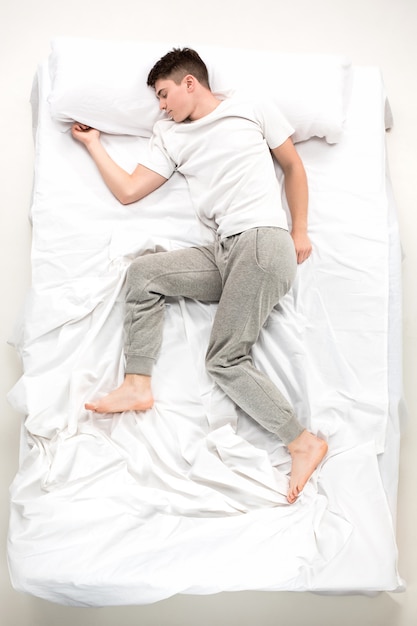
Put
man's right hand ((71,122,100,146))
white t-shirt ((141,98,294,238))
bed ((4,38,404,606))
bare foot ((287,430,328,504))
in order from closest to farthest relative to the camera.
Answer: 1. bed ((4,38,404,606))
2. bare foot ((287,430,328,504))
3. white t-shirt ((141,98,294,238))
4. man's right hand ((71,122,100,146))

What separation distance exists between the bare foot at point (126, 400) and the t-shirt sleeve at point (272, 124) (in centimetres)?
74

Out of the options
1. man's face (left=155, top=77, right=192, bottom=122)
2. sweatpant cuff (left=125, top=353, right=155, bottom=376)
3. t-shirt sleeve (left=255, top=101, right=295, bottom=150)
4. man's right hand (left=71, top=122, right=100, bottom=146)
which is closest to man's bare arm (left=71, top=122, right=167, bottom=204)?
man's right hand (left=71, top=122, right=100, bottom=146)

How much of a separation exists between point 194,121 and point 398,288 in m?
0.70

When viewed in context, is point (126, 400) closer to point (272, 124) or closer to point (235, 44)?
point (272, 124)

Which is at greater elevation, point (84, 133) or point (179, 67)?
point (179, 67)

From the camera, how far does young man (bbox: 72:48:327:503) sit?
5.72ft

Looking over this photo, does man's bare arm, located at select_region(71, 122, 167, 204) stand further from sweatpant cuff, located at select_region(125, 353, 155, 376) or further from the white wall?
sweatpant cuff, located at select_region(125, 353, 155, 376)

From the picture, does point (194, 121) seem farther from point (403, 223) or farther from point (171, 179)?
point (403, 223)

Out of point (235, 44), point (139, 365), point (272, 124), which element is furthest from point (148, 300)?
point (235, 44)

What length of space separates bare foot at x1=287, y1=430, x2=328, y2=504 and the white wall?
0.28m

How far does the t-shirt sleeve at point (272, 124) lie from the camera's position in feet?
6.29

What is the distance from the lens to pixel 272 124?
75.6 inches

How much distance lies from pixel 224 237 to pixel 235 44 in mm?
858

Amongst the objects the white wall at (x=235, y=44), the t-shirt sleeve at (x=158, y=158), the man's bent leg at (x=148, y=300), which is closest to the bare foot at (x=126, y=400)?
the man's bent leg at (x=148, y=300)
